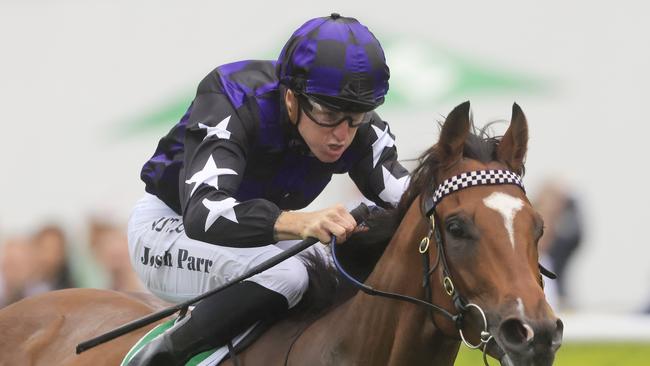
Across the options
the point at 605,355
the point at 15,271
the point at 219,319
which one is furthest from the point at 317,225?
the point at 15,271

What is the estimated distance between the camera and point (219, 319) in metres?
4.36

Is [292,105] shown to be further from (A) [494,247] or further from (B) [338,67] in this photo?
(A) [494,247]

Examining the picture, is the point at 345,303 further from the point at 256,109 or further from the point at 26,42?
the point at 26,42

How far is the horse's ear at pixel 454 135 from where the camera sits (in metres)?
3.93

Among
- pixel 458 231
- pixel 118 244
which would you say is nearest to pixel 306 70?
pixel 458 231

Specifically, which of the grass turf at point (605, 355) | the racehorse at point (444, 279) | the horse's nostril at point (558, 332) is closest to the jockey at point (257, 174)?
the racehorse at point (444, 279)

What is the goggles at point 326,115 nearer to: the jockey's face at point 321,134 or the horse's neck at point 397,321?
the jockey's face at point 321,134

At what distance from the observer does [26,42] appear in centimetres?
1399

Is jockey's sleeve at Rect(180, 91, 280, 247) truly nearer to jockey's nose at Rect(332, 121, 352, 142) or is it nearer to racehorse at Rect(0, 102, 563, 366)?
jockey's nose at Rect(332, 121, 352, 142)

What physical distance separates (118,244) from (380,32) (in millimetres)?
4244

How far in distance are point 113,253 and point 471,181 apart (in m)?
6.04

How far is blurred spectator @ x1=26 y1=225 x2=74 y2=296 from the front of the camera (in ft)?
31.4

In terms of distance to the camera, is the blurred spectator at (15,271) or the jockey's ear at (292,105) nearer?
the jockey's ear at (292,105)

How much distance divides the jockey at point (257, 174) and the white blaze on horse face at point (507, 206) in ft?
1.53
